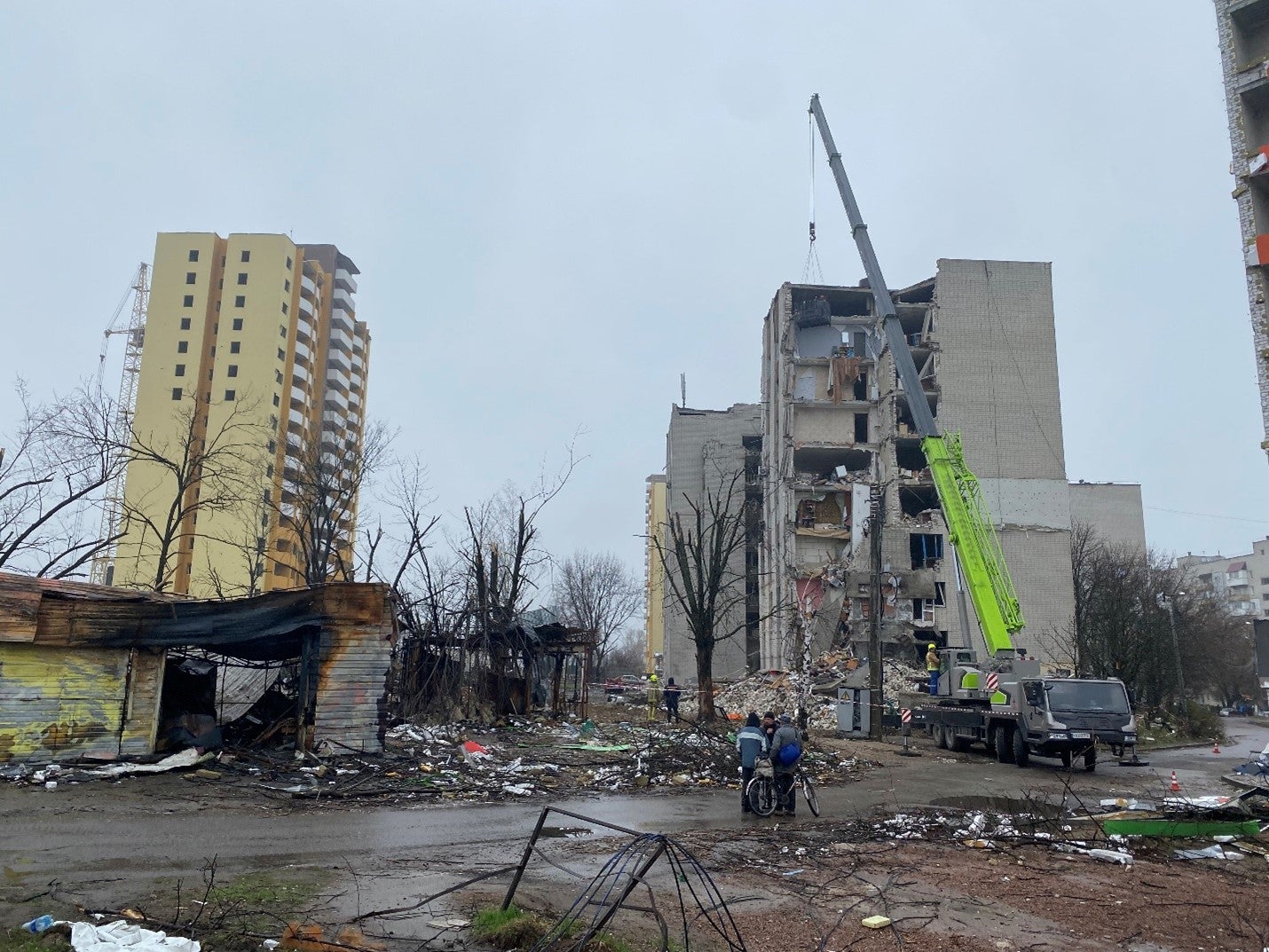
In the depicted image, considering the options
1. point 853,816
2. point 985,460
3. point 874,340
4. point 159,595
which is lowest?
point 853,816

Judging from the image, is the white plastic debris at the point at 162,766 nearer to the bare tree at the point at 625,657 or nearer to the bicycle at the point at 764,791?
the bicycle at the point at 764,791

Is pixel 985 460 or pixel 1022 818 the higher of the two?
pixel 985 460

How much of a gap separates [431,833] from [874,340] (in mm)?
53032

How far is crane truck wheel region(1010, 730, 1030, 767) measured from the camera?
2372 cm

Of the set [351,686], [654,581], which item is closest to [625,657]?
[654,581]

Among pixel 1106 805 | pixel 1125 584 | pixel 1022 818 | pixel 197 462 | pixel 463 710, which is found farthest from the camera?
pixel 1125 584

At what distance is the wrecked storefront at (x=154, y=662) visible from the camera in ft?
50.9

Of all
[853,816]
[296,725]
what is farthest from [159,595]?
[853,816]

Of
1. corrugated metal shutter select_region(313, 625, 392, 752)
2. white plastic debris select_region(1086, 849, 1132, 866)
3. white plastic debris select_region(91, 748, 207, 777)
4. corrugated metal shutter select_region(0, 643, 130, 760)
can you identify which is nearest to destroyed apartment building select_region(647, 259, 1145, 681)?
corrugated metal shutter select_region(313, 625, 392, 752)

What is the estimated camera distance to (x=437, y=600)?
27.2 meters

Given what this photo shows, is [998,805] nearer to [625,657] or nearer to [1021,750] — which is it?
[1021,750]

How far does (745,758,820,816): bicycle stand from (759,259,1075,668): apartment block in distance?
38.2 m

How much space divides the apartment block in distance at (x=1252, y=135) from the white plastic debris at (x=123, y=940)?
22688 mm

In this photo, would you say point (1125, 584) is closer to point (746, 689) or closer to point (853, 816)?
point (746, 689)
